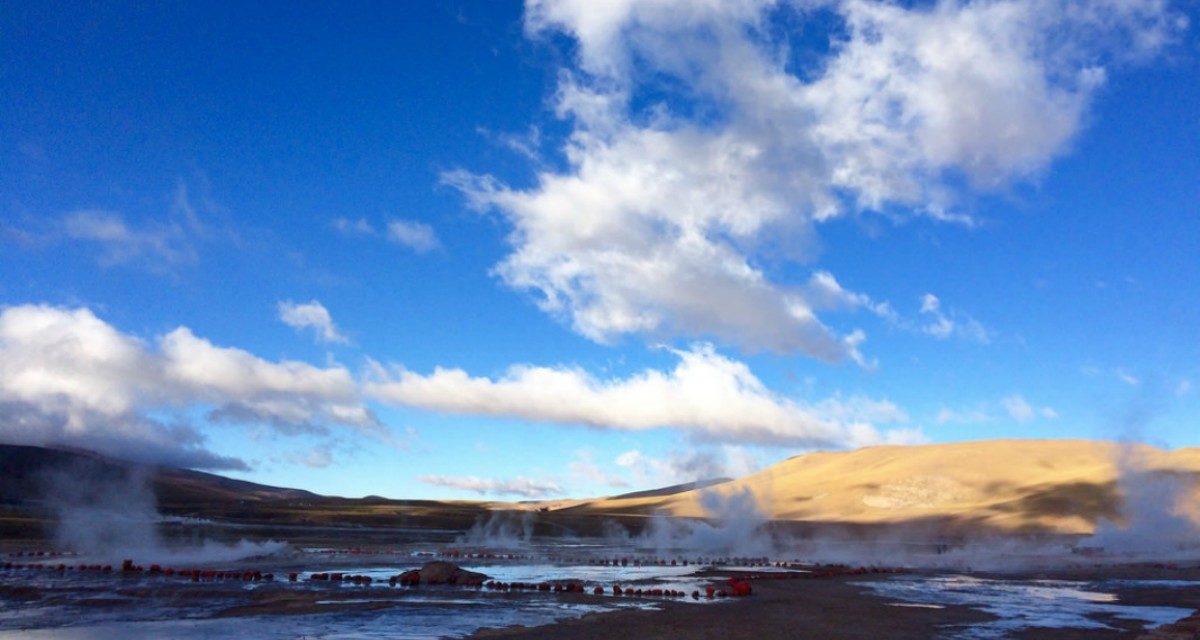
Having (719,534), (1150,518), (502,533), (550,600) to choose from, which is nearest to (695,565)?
(550,600)

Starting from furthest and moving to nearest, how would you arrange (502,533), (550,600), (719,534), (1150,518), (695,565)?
(502,533)
(719,534)
(1150,518)
(695,565)
(550,600)

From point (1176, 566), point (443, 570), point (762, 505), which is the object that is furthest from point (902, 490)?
point (443, 570)

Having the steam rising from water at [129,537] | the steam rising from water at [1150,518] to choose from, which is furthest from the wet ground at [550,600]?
the steam rising from water at [1150,518]

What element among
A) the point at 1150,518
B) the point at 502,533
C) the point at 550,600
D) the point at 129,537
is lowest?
the point at 550,600

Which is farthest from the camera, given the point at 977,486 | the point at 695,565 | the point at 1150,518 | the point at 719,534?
the point at 977,486

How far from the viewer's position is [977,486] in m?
139

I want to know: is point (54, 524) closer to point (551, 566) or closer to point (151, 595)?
point (551, 566)

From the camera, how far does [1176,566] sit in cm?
6222

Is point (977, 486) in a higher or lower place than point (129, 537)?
higher

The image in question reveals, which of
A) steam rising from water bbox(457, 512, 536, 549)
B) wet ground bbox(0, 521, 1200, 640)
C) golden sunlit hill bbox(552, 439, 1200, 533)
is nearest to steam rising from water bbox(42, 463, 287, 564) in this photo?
wet ground bbox(0, 521, 1200, 640)

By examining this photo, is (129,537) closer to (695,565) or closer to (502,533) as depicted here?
(502,533)

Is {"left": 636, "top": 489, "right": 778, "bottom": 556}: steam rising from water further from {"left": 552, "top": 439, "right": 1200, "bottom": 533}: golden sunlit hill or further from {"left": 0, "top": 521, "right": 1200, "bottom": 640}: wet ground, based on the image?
{"left": 0, "top": 521, "right": 1200, "bottom": 640}: wet ground

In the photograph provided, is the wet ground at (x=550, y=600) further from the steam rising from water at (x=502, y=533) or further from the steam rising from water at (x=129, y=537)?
the steam rising from water at (x=502, y=533)

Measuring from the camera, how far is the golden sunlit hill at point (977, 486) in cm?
11188
